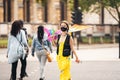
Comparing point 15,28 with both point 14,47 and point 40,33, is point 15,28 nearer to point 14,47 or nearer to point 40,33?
point 14,47

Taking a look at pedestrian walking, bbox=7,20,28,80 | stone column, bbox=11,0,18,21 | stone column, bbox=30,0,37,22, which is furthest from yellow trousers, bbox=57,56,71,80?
stone column, bbox=30,0,37,22

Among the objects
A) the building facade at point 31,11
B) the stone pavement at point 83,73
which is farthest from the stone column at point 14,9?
the stone pavement at point 83,73

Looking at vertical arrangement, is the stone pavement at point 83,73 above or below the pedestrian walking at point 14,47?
below

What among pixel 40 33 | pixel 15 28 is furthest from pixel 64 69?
pixel 40 33

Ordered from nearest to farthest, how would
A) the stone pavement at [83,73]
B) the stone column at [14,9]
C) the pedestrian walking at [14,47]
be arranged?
1. the pedestrian walking at [14,47]
2. the stone pavement at [83,73]
3. the stone column at [14,9]

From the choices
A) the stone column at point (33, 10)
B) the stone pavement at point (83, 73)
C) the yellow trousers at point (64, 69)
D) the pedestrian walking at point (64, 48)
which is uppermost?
the stone column at point (33, 10)

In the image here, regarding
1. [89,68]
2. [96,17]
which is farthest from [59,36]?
[96,17]

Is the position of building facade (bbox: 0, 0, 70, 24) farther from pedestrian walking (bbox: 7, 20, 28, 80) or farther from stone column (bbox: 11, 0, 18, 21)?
pedestrian walking (bbox: 7, 20, 28, 80)

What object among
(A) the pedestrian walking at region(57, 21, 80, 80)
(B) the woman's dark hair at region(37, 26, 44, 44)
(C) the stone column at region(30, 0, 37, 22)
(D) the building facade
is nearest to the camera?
(A) the pedestrian walking at region(57, 21, 80, 80)

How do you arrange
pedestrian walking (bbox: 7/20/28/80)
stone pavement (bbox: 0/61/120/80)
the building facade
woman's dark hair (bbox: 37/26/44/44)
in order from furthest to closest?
the building facade → stone pavement (bbox: 0/61/120/80) → woman's dark hair (bbox: 37/26/44/44) → pedestrian walking (bbox: 7/20/28/80)

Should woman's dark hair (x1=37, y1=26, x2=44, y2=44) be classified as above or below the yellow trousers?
above

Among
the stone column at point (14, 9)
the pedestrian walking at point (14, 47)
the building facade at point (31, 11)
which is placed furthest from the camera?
the building facade at point (31, 11)

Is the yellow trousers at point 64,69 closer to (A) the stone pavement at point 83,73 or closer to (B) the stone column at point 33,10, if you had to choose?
(A) the stone pavement at point 83,73

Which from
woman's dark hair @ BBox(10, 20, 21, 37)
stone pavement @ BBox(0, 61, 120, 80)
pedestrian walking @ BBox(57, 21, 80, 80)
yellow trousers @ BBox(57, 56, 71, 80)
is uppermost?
woman's dark hair @ BBox(10, 20, 21, 37)
